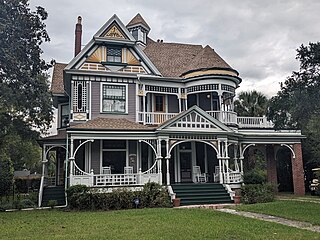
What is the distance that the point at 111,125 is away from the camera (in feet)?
61.9

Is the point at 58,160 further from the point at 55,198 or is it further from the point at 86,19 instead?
the point at 86,19

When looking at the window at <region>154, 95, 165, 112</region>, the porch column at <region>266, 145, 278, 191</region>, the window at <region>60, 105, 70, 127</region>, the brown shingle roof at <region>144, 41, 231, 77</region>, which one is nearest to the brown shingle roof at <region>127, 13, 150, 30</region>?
the brown shingle roof at <region>144, 41, 231, 77</region>

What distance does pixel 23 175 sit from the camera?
3225 centimetres

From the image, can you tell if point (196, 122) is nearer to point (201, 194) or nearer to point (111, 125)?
point (201, 194)

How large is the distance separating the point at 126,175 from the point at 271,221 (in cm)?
875

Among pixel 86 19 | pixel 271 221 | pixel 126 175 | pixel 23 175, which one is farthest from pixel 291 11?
pixel 23 175

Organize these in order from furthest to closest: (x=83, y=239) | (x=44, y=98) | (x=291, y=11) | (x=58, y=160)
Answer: (x=58, y=160), (x=44, y=98), (x=291, y=11), (x=83, y=239)

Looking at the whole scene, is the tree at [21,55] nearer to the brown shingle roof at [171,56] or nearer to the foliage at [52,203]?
the foliage at [52,203]

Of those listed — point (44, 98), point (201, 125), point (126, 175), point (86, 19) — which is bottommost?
point (126, 175)

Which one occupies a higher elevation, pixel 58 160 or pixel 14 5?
pixel 14 5

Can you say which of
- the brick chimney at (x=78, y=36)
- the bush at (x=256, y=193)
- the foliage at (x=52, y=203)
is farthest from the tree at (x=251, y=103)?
the foliage at (x=52, y=203)

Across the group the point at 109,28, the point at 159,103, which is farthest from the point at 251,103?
the point at 109,28

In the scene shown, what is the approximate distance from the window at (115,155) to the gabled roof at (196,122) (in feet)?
11.4

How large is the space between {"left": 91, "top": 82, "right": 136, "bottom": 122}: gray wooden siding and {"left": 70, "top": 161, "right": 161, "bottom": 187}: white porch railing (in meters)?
3.76
